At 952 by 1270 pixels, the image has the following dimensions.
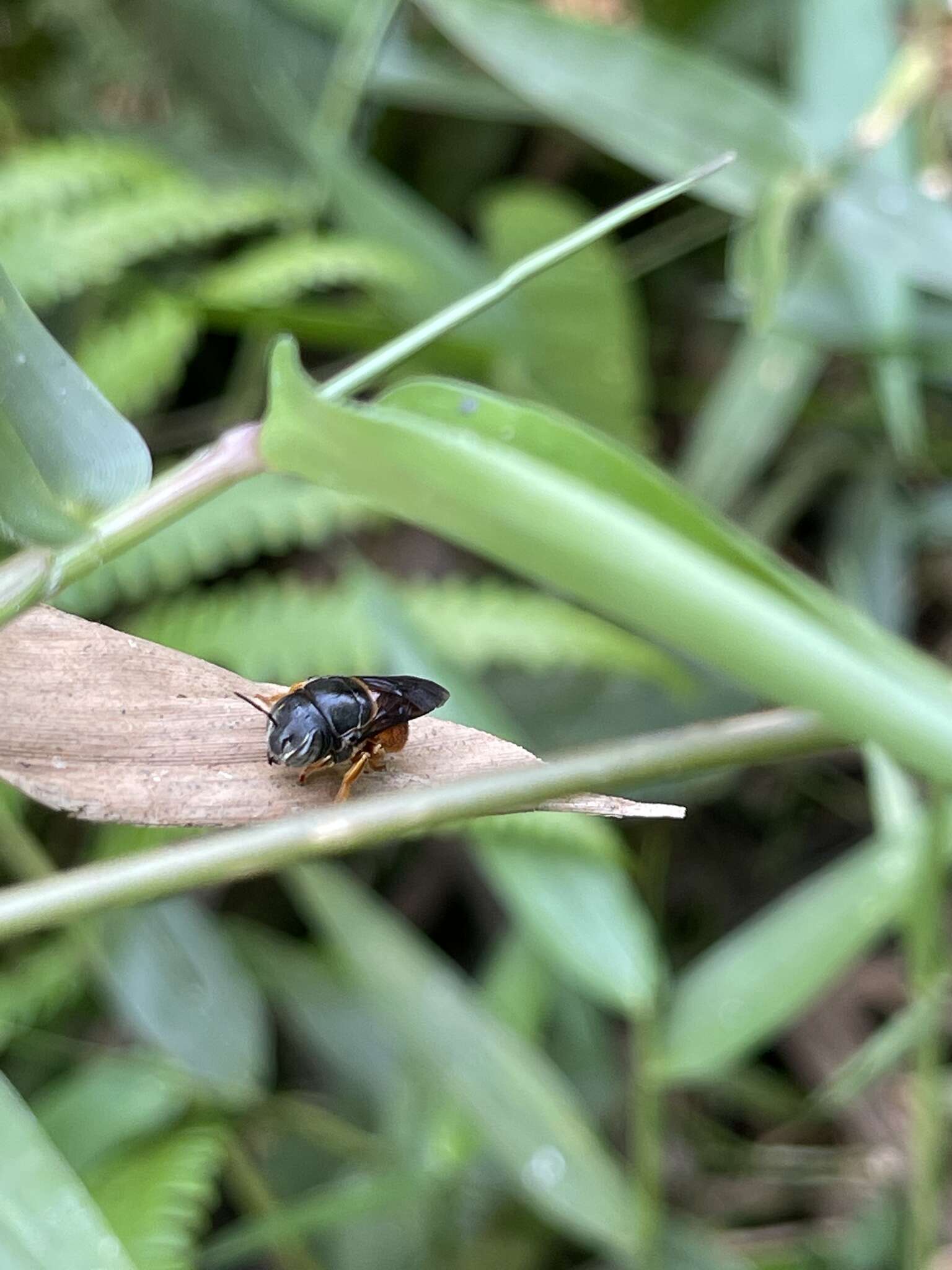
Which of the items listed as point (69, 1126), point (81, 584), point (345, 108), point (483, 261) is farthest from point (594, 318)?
point (69, 1126)

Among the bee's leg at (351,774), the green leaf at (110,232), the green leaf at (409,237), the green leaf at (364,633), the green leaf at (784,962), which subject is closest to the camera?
the bee's leg at (351,774)

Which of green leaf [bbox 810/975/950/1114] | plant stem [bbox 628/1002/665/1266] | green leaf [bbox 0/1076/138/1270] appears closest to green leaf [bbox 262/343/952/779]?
green leaf [bbox 0/1076/138/1270]

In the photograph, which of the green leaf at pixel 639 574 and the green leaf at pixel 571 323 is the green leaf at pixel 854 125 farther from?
the green leaf at pixel 639 574

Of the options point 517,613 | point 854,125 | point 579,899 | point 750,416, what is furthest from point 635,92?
point 579,899

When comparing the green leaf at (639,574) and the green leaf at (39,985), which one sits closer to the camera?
the green leaf at (639,574)

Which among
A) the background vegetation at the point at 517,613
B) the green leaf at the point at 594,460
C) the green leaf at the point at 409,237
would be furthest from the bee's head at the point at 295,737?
the green leaf at the point at 409,237

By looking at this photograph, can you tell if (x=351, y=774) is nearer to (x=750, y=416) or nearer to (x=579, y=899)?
(x=579, y=899)

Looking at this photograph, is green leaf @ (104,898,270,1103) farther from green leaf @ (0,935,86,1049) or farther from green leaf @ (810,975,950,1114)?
green leaf @ (810,975,950,1114)

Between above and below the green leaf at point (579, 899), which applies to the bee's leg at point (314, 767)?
above
